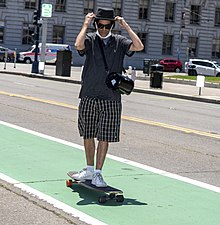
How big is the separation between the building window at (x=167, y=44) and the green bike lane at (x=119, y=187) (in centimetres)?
6537

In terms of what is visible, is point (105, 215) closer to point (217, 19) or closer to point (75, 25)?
point (75, 25)

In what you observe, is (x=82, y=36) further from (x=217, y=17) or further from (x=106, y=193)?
(x=217, y=17)

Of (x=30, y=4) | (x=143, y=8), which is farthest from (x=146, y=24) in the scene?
(x=30, y=4)

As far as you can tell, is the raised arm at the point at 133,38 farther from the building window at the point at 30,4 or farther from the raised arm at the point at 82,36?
the building window at the point at 30,4

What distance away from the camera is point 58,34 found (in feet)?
229

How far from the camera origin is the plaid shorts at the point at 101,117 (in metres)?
7.24

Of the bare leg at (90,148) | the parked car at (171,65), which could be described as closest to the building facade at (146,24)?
the parked car at (171,65)

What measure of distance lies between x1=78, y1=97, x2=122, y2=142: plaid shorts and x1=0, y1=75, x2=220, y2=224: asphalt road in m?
1.99

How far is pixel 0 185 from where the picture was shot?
7.75 metres

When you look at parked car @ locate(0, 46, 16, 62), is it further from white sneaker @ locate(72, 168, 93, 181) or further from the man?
the man

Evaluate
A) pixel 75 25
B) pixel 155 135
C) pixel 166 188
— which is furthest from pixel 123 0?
pixel 166 188

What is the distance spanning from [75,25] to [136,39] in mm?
63562

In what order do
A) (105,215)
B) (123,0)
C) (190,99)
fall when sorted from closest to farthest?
(105,215), (190,99), (123,0)

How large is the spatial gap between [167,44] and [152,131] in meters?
62.7
